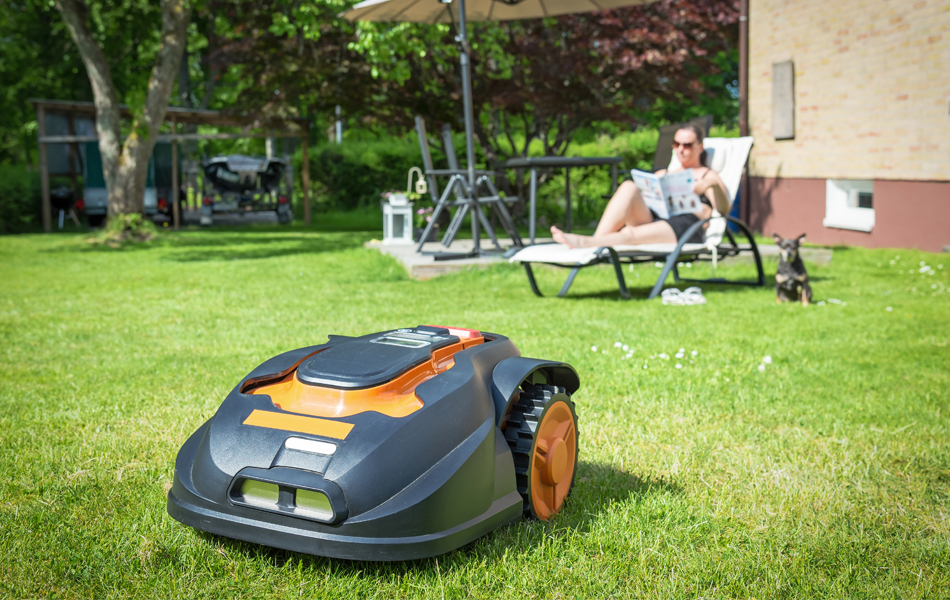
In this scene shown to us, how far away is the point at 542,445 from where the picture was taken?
7.04 ft

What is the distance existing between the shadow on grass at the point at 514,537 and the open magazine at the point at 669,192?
4711 millimetres

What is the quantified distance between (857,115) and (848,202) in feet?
4.03

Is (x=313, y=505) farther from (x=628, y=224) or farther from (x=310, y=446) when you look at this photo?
(x=628, y=224)

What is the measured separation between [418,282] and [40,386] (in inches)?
161

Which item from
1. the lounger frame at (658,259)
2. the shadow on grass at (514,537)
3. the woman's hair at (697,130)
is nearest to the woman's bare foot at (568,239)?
the lounger frame at (658,259)

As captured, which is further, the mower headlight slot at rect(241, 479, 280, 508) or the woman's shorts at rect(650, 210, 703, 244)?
the woman's shorts at rect(650, 210, 703, 244)

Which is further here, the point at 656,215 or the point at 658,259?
the point at 656,215

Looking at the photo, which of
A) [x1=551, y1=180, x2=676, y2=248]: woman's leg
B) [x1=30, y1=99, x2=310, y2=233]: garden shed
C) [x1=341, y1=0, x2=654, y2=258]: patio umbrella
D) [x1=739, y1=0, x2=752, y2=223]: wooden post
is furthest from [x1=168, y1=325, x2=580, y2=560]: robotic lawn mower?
[x1=30, y1=99, x2=310, y2=233]: garden shed

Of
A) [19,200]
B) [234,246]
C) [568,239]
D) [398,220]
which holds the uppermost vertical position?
[19,200]

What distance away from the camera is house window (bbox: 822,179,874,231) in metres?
10.8

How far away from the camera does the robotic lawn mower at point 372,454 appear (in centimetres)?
171

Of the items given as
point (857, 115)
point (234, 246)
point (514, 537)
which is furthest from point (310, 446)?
point (857, 115)

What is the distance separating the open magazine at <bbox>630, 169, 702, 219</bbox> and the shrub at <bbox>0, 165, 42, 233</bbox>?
476 inches

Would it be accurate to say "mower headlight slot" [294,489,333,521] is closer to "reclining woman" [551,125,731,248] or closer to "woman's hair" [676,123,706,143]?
"reclining woman" [551,125,731,248]
